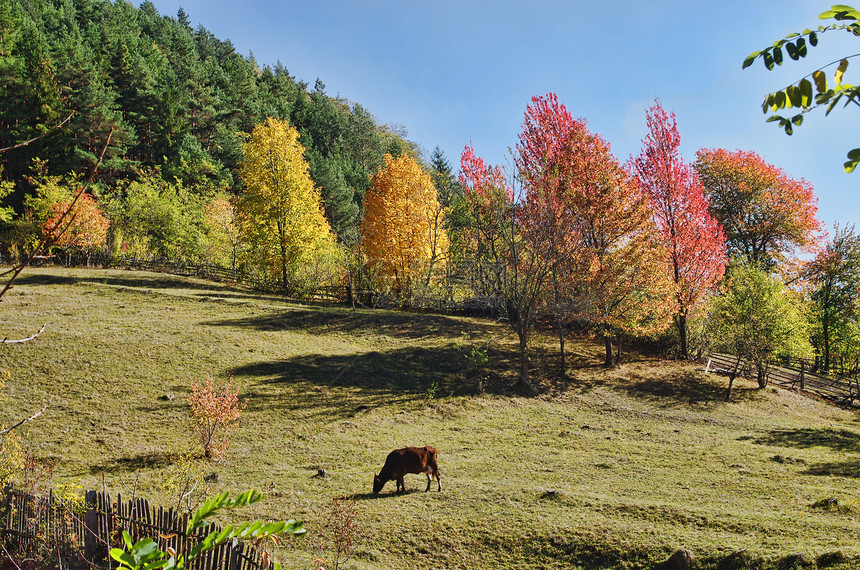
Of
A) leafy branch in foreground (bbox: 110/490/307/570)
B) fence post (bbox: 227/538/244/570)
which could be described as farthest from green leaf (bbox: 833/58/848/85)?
fence post (bbox: 227/538/244/570)

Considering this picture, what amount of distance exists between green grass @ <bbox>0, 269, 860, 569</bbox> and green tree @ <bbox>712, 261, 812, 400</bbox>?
2.07 m

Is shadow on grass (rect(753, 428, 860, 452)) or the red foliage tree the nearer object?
shadow on grass (rect(753, 428, 860, 452))

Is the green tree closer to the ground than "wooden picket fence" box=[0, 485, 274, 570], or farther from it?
farther from it

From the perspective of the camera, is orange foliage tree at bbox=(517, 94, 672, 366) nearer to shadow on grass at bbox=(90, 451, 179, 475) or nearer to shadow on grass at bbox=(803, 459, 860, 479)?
shadow on grass at bbox=(803, 459, 860, 479)

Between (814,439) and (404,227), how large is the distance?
83.2 feet

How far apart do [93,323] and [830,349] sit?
157 feet

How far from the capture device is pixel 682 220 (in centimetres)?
2827

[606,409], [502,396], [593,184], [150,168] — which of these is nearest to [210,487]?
[502,396]

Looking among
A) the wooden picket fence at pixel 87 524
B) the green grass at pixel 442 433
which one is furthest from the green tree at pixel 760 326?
the wooden picket fence at pixel 87 524

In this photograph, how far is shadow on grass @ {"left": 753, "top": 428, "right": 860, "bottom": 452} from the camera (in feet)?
57.2

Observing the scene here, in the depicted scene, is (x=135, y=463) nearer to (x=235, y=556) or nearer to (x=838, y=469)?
(x=235, y=556)

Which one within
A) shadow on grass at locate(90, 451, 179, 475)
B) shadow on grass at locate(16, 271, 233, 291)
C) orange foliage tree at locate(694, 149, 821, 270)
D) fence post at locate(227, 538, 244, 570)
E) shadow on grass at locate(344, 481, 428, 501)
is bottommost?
shadow on grass at locate(90, 451, 179, 475)

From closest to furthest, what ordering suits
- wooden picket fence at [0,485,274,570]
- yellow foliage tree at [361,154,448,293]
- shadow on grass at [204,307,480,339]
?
1. wooden picket fence at [0,485,274,570]
2. shadow on grass at [204,307,480,339]
3. yellow foliage tree at [361,154,448,293]

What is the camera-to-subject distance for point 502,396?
2244 cm
